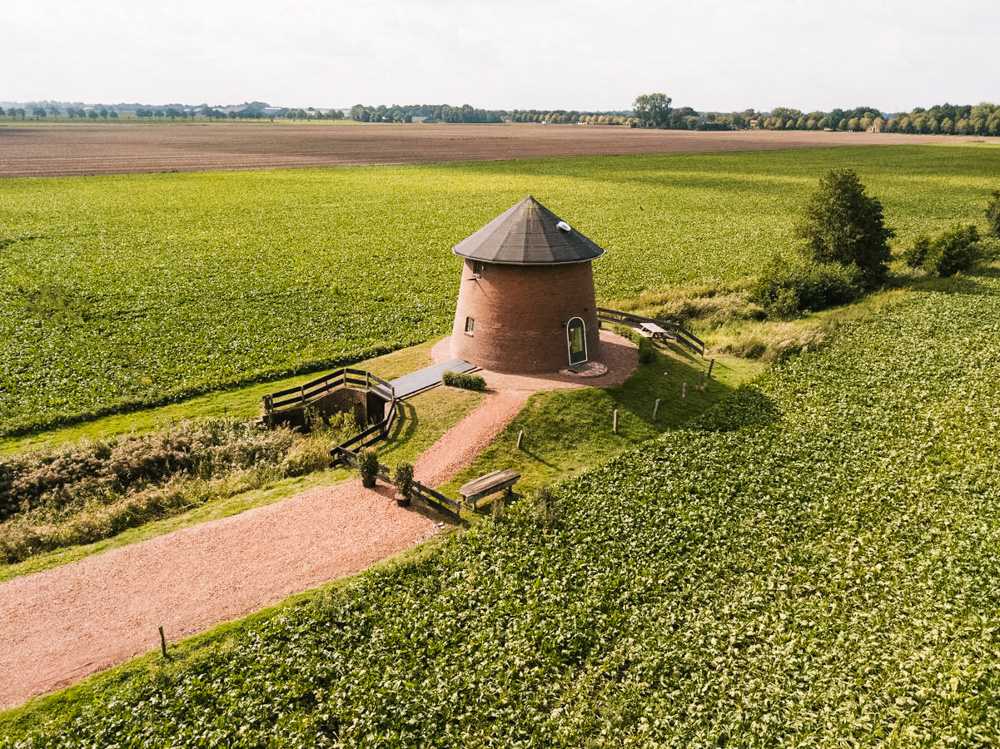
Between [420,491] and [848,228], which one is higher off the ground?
[848,228]

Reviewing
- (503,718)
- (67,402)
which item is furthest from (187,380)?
(503,718)

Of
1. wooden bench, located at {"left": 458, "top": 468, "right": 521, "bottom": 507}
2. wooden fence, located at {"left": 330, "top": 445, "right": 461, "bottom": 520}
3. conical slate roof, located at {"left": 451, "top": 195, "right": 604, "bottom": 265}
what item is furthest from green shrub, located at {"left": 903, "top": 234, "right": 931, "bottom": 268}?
wooden fence, located at {"left": 330, "top": 445, "right": 461, "bottom": 520}

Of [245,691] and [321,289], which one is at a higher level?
[321,289]

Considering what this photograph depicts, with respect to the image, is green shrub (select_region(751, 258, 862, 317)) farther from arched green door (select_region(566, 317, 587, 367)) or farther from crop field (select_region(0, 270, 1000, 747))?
crop field (select_region(0, 270, 1000, 747))

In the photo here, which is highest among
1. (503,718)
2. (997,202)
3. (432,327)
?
(997,202)

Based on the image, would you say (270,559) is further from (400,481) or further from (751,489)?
(751,489)

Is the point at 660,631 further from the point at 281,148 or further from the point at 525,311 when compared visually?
the point at 281,148

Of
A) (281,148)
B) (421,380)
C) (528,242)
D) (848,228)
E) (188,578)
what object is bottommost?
(188,578)

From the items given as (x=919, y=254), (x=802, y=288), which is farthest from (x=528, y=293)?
(x=919, y=254)
